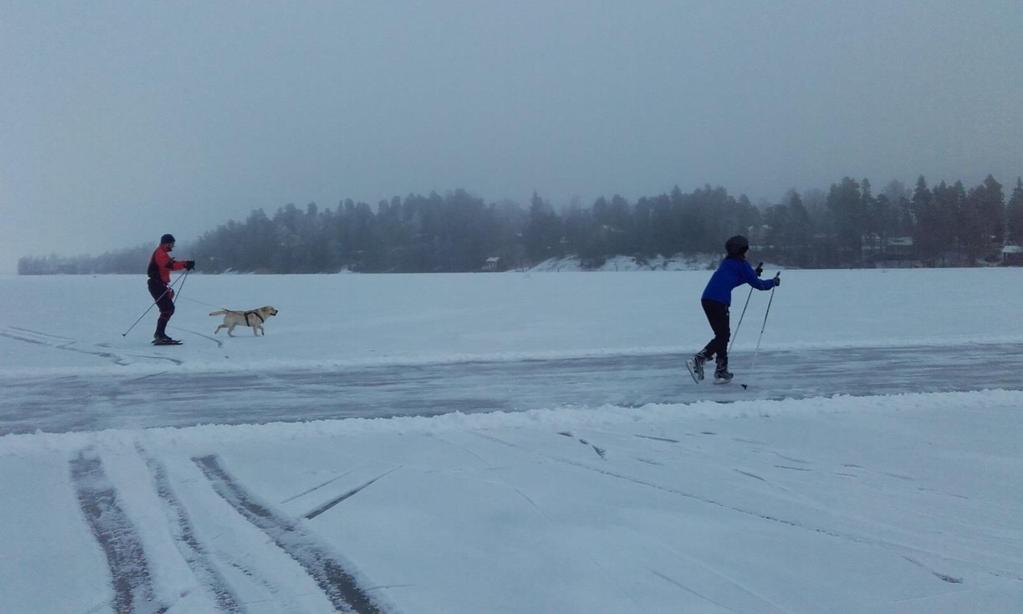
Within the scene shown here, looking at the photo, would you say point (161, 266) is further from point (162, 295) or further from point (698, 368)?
point (698, 368)

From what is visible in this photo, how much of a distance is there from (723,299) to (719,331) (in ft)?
1.32

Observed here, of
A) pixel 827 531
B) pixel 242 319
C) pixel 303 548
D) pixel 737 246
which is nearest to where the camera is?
pixel 303 548

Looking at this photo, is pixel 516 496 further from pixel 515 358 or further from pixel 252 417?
pixel 515 358

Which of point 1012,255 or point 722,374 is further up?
point 1012,255

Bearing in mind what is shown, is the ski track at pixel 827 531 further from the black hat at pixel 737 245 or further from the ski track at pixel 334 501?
the black hat at pixel 737 245

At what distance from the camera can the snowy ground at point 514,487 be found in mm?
3248

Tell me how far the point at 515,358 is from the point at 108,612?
7.80 metres

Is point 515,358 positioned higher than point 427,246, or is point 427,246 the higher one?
point 427,246

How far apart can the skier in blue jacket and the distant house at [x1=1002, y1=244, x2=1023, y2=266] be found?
65507mm

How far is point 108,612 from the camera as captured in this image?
3.07 metres

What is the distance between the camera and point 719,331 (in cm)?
835

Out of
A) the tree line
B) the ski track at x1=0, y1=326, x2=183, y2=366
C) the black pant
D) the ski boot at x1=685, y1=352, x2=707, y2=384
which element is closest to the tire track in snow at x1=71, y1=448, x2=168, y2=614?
the ski track at x1=0, y1=326, x2=183, y2=366

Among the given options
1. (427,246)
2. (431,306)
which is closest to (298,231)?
(427,246)

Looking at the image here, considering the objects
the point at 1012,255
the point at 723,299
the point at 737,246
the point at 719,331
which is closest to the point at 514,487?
the point at 719,331
